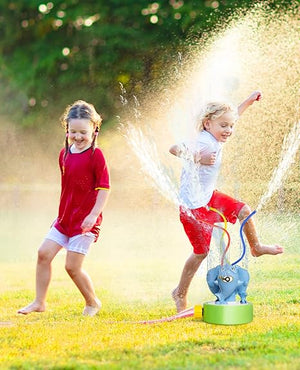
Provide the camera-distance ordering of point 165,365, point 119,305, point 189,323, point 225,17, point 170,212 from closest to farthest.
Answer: point 165,365, point 189,323, point 119,305, point 170,212, point 225,17

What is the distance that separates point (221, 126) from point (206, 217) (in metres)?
0.54

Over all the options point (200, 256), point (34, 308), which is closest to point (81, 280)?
point (34, 308)

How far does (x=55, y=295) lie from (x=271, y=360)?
2.57m

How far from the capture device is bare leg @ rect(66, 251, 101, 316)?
4340 millimetres

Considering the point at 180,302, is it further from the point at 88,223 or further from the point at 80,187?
the point at 80,187

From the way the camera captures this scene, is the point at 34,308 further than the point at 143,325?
Yes

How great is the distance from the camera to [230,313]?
3.85 metres

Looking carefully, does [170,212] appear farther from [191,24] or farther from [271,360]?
[271,360]

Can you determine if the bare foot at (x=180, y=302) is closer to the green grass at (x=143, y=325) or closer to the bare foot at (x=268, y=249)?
the green grass at (x=143, y=325)

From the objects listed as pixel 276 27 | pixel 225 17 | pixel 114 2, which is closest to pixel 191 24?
pixel 225 17

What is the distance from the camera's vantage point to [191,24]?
17.6 meters

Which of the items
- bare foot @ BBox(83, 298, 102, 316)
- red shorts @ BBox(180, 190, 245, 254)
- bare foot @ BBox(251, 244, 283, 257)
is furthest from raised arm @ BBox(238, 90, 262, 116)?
bare foot @ BBox(83, 298, 102, 316)

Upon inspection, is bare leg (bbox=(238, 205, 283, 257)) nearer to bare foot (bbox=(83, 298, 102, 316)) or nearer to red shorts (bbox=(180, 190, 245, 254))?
red shorts (bbox=(180, 190, 245, 254))

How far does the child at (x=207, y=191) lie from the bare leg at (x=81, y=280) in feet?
2.25
